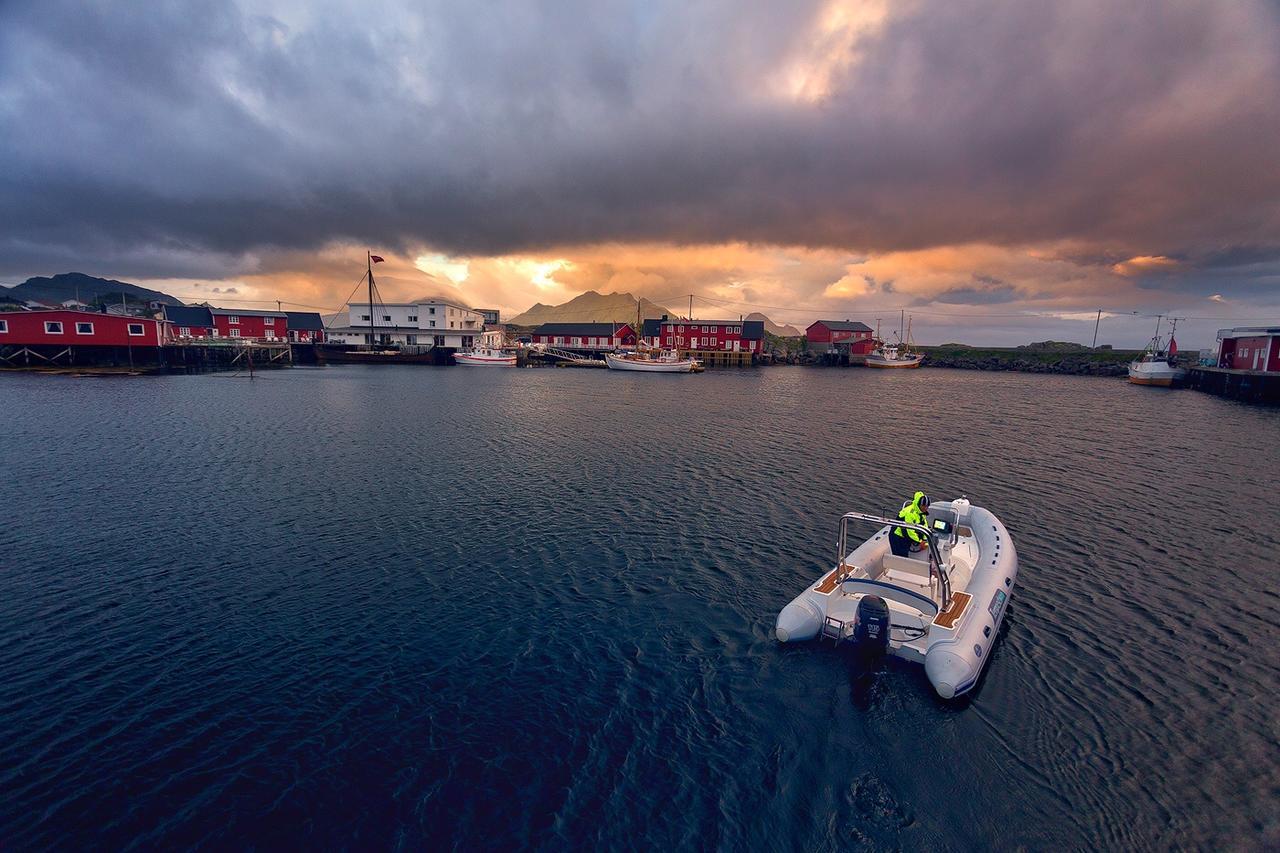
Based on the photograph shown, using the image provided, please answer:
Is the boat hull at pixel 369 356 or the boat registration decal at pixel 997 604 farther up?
the boat hull at pixel 369 356

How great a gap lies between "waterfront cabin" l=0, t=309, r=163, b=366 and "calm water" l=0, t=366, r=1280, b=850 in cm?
6437

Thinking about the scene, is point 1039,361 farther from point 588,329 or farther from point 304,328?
point 304,328

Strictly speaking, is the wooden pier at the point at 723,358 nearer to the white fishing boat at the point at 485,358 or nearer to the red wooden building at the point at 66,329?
the white fishing boat at the point at 485,358

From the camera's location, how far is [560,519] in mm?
21984

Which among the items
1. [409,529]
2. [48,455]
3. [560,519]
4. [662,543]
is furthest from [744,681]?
[48,455]

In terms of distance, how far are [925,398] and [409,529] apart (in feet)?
209

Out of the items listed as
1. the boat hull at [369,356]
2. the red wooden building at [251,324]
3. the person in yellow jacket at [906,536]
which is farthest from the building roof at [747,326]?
the person in yellow jacket at [906,536]

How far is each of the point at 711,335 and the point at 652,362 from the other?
101ft

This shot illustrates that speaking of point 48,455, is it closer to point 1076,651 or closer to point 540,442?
point 540,442

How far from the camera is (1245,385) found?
6544 cm

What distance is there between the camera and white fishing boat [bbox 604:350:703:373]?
104 m

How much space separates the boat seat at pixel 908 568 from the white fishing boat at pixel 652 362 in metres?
88.4

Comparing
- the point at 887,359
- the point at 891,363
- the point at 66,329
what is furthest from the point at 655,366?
the point at 66,329

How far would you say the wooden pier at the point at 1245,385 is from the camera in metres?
61.9
